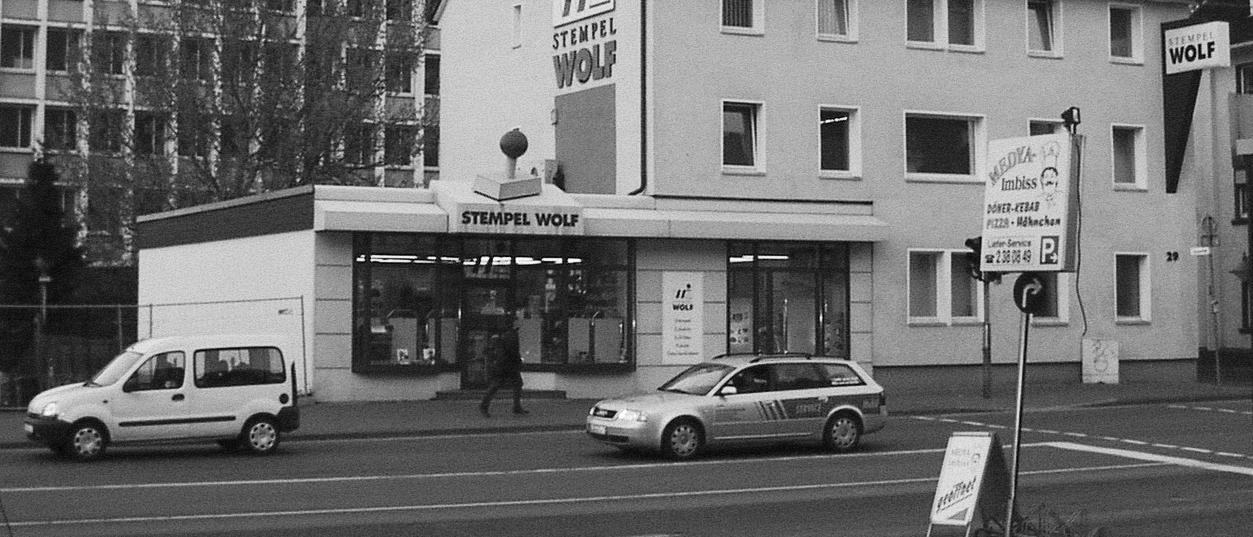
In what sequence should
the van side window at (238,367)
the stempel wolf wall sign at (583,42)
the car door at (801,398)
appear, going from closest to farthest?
1. the van side window at (238,367)
2. the car door at (801,398)
3. the stempel wolf wall sign at (583,42)

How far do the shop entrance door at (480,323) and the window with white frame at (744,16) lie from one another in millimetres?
7352

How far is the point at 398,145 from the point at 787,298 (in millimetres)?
17821

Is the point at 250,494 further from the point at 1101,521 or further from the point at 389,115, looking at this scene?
the point at 389,115

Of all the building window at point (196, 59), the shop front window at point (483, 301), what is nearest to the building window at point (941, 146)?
the shop front window at point (483, 301)

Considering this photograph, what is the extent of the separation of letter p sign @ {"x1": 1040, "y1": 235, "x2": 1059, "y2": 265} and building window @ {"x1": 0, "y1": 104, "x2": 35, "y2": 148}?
2315 inches

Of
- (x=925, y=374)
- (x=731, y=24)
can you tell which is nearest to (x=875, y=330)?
(x=925, y=374)

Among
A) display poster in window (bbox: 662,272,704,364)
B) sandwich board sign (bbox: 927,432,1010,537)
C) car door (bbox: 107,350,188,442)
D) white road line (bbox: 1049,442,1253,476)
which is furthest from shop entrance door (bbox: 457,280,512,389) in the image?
sandwich board sign (bbox: 927,432,1010,537)

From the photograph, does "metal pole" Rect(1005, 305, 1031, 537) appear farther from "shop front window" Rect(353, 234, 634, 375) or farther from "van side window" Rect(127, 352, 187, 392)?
"shop front window" Rect(353, 234, 634, 375)

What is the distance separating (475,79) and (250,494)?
23.3 meters

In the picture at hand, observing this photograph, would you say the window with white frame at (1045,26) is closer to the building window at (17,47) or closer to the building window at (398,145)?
the building window at (398,145)

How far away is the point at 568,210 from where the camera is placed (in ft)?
98.3

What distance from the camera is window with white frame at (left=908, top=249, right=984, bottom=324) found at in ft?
113

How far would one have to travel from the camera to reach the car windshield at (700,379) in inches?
827

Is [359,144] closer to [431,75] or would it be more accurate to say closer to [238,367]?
[431,75]
